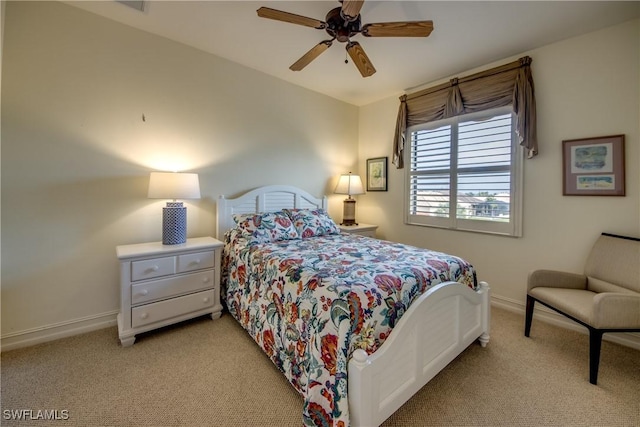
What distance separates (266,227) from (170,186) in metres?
0.90

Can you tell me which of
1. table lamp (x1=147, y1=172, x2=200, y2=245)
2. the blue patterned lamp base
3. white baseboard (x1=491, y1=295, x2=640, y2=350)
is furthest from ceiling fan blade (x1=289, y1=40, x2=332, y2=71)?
white baseboard (x1=491, y1=295, x2=640, y2=350)

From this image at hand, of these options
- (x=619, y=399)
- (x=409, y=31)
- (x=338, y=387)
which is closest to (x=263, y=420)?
(x=338, y=387)

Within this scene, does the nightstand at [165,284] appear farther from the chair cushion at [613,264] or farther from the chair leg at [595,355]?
the chair cushion at [613,264]

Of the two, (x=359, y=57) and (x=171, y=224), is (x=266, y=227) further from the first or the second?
(x=359, y=57)

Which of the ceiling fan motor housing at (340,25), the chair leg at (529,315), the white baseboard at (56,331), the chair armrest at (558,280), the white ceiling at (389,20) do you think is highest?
the white ceiling at (389,20)

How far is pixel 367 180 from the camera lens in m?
4.15

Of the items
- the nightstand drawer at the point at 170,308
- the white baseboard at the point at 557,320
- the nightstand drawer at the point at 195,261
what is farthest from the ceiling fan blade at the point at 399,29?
the white baseboard at the point at 557,320

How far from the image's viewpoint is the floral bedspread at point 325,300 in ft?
4.14

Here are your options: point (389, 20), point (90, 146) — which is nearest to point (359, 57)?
point (389, 20)

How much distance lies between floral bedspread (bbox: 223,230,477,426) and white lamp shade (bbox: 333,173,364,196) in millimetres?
1455

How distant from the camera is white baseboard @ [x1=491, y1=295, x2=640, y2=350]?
2086mm

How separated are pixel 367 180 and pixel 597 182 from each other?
2515mm

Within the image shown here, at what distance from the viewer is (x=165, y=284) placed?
2.17m

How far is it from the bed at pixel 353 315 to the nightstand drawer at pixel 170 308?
0.71 feet
